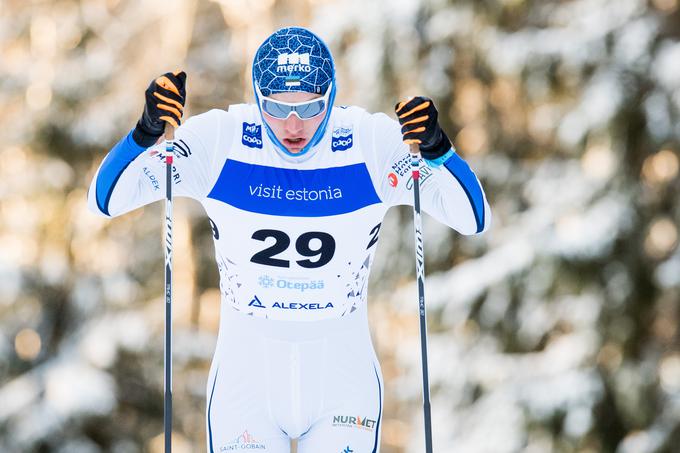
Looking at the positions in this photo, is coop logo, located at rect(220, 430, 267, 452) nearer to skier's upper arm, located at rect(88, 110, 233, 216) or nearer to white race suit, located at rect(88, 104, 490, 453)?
white race suit, located at rect(88, 104, 490, 453)

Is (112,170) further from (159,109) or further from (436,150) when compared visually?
(436,150)

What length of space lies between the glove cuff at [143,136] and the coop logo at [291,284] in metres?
0.66

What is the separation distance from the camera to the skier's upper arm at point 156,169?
452 centimetres

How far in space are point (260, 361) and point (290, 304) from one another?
246 millimetres

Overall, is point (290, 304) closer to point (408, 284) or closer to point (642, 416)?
point (642, 416)

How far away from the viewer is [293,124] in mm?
4523

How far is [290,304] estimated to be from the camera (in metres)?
4.70

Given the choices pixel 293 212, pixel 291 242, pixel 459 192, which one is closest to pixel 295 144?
pixel 293 212

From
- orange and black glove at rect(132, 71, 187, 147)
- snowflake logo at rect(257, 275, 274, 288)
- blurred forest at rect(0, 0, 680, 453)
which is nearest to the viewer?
orange and black glove at rect(132, 71, 187, 147)

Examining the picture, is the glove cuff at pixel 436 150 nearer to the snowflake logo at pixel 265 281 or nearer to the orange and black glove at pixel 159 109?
the snowflake logo at pixel 265 281

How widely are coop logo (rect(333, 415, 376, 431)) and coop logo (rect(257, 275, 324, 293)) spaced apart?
502mm

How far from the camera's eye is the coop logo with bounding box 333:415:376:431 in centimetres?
455

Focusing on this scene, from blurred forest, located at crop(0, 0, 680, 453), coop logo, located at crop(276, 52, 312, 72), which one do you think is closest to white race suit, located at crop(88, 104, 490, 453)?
coop logo, located at crop(276, 52, 312, 72)

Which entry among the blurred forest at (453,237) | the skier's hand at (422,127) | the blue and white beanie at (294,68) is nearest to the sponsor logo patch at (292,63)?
the blue and white beanie at (294,68)
